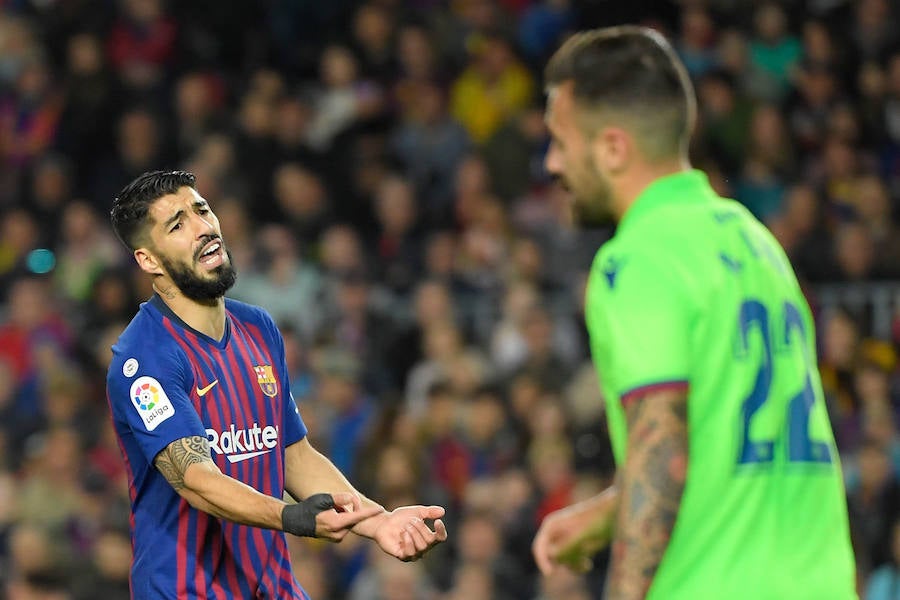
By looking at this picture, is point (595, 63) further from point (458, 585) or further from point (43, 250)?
point (43, 250)

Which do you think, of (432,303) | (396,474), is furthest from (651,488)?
(432,303)

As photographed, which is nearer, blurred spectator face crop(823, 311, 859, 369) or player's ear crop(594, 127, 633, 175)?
player's ear crop(594, 127, 633, 175)

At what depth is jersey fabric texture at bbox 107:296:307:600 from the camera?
5.00 m

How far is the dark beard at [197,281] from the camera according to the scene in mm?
5199

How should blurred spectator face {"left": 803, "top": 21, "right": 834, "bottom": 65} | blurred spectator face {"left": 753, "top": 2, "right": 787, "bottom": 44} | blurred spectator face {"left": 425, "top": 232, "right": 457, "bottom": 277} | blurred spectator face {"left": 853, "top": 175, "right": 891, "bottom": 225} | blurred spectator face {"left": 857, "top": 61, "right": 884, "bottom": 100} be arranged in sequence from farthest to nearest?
blurred spectator face {"left": 753, "top": 2, "right": 787, "bottom": 44}
blurred spectator face {"left": 803, "top": 21, "right": 834, "bottom": 65}
blurred spectator face {"left": 857, "top": 61, "right": 884, "bottom": 100}
blurred spectator face {"left": 425, "top": 232, "right": 457, "bottom": 277}
blurred spectator face {"left": 853, "top": 175, "right": 891, "bottom": 225}

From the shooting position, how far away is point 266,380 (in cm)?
531

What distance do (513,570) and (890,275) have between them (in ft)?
11.5

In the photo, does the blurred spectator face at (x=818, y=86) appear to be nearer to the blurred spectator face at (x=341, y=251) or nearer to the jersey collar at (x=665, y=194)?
the blurred spectator face at (x=341, y=251)

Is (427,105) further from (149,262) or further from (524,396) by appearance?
(149,262)

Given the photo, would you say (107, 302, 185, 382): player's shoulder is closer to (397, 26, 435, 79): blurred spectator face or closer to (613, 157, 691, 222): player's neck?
(613, 157, 691, 222): player's neck

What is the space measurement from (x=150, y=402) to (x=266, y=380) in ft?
1.59

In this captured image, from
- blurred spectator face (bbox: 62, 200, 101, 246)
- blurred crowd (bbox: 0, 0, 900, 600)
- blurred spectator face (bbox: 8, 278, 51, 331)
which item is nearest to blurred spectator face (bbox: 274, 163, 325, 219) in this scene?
blurred crowd (bbox: 0, 0, 900, 600)

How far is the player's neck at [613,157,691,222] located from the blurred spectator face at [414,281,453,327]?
7.54 metres

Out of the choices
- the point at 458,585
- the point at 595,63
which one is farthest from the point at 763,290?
the point at 458,585
